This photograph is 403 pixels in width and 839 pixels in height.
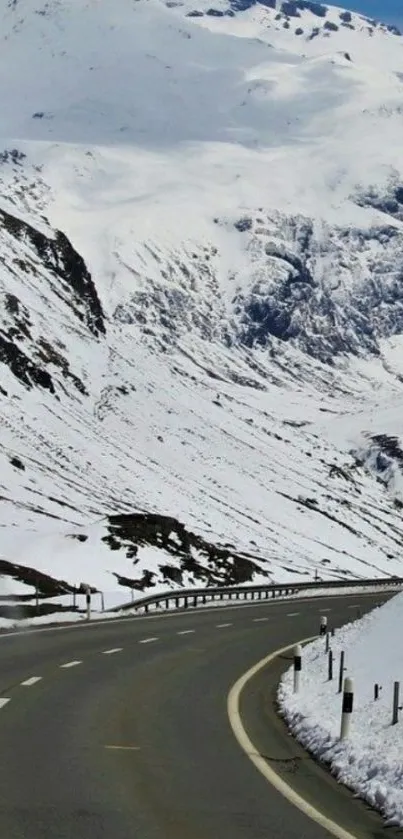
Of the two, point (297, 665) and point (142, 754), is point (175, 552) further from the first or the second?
point (142, 754)

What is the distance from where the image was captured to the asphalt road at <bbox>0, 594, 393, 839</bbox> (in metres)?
10.8

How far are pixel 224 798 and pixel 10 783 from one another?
208 centimetres

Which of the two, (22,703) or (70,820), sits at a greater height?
(70,820)

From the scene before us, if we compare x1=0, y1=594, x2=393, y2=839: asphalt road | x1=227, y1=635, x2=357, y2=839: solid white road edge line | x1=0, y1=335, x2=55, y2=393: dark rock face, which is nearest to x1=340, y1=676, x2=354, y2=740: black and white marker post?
x1=0, y1=594, x2=393, y2=839: asphalt road

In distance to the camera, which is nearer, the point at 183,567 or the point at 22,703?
the point at 22,703

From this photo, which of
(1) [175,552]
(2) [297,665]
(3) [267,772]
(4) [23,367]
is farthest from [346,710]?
(4) [23,367]

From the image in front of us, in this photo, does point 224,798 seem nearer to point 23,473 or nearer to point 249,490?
point 23,473

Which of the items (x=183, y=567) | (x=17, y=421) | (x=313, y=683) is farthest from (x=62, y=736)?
(x=17, y=421)

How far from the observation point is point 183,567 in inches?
2943

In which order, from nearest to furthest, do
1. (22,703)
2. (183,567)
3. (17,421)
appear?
(22,703) < (183,567) < (17,421)

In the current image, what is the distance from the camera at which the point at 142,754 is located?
14.2m

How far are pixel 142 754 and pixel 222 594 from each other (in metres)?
46.2

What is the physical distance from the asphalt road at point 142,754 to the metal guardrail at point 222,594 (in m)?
21.1

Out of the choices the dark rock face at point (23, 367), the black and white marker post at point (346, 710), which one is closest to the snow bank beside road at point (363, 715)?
the black and white marker post at point (346, 710)
